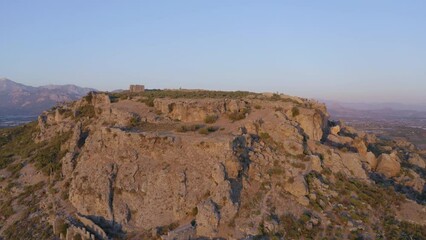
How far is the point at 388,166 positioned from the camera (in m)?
30.0

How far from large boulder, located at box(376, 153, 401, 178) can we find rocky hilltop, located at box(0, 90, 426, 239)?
10cm

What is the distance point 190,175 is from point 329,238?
9.00 metres

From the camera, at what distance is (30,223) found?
25.6m

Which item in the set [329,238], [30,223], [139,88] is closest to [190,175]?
[329,238]

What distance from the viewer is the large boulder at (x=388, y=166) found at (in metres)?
29.8

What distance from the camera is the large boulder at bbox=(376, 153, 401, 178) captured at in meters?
29.8

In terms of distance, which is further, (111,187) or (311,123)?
(311,123)

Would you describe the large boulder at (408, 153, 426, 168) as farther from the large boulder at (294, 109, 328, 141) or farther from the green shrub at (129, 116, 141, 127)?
the green shrub at (129, 116, 141, 127)

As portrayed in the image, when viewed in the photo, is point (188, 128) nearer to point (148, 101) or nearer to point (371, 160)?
point (148, 101)

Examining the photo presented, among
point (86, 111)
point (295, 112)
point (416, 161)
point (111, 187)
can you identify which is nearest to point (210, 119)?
point (295, 112)

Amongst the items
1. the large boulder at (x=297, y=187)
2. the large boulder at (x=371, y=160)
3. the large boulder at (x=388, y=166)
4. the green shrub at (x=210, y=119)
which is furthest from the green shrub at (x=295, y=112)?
the large boulder at (x=388, y=166)

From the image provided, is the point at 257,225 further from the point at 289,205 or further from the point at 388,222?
the point at 388,222

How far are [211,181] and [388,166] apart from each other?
48.8 ft

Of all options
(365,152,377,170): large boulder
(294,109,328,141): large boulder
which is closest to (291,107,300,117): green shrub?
(294,109,328,141): large boulder
